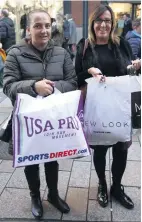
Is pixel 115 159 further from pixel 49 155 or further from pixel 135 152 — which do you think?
pixel 135 152

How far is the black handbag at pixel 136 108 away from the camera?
253cm

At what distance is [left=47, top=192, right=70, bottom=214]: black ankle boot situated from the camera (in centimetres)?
278

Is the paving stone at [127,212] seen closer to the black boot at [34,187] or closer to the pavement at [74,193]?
the pavement at [74,193]

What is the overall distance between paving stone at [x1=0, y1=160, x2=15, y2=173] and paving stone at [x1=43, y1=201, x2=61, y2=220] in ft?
2.64

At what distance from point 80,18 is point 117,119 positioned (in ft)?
51.2

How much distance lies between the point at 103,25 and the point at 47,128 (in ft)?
3.08

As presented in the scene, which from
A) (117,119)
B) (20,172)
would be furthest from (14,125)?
(20,172)

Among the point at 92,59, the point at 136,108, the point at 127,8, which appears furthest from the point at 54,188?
the point at 127,8

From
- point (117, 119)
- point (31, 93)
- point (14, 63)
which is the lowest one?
point (117, 119)

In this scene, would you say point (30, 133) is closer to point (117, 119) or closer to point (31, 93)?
point (31, 93)

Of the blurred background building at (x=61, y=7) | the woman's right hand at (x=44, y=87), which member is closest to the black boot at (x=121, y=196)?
the woman's right hand at (x=44, y=87)

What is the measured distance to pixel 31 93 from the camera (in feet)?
7.57

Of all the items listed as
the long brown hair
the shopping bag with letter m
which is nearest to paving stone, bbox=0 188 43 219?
the shopping bag with letter m

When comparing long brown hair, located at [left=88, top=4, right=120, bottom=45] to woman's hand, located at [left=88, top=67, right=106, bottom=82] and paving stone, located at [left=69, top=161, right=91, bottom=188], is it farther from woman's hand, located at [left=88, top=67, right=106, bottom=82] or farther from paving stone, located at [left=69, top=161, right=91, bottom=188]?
paving stone, located at [left=69, top=161, right=91, bottom=188]
